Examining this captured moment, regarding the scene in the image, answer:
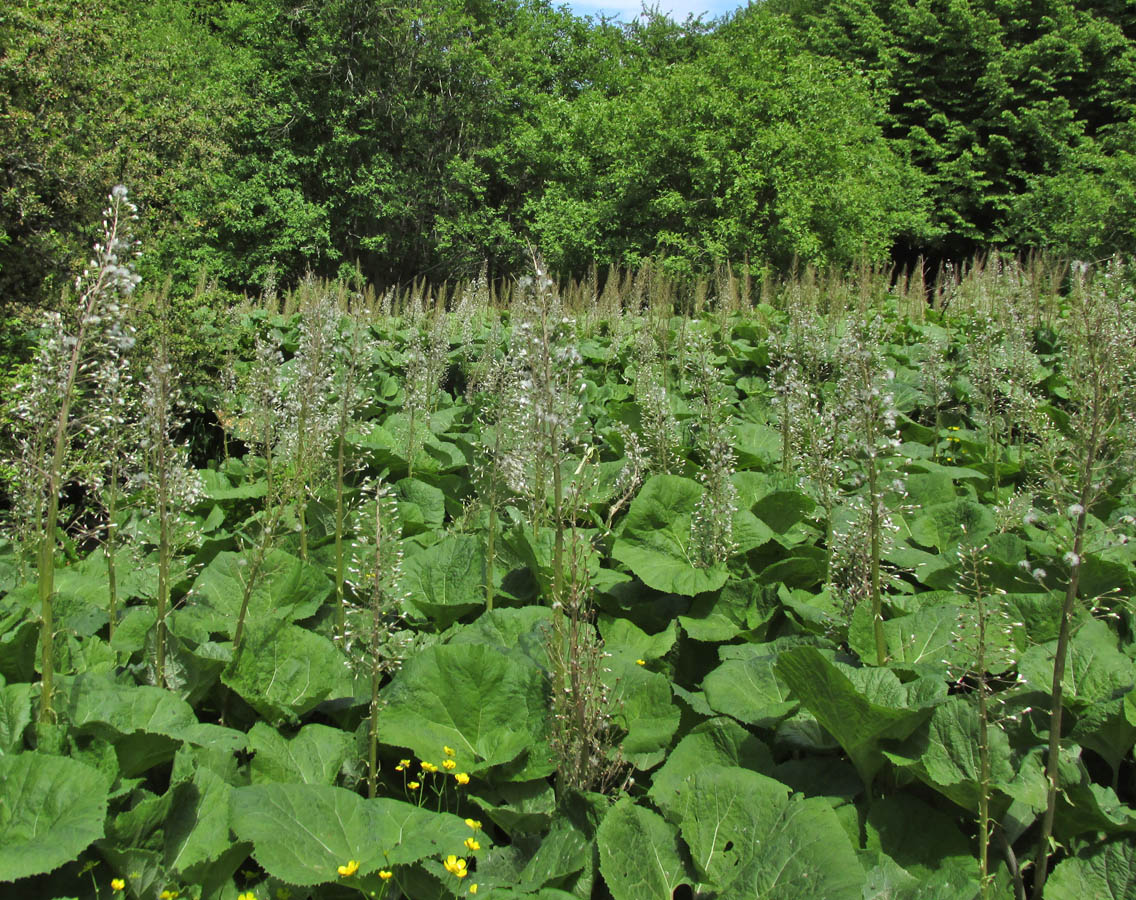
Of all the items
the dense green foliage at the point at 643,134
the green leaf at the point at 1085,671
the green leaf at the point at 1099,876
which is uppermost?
A: the dense green foliage at the point at 643,134

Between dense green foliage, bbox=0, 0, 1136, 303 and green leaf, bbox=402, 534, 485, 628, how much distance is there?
1136 cm

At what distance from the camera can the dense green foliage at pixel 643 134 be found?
14.9m

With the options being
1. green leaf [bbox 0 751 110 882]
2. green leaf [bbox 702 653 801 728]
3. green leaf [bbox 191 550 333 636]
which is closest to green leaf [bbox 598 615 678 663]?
green leaf [bbox 702 653 801 728]

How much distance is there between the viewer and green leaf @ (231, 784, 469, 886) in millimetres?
1861

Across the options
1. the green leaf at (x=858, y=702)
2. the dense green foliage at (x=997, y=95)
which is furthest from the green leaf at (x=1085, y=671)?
the dense green foliage at (x=997, y=95)

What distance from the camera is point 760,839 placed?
6.42 feet

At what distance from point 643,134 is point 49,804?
1595 cm

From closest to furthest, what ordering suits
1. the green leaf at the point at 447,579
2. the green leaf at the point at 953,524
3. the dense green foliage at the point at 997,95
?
the green leaf at the point at 447,579 → the green leaf at the point at 953,524 → the dense green foliage at the point at 997,95

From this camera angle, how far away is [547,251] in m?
18.6

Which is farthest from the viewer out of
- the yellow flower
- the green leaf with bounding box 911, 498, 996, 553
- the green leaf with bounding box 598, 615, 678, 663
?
the green leaf with bounding box 911, 498, 996, 553

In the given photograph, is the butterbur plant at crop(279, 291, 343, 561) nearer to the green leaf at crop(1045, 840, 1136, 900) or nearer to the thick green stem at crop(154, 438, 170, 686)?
the thick green stem at crop(154, 438, 170, 686)

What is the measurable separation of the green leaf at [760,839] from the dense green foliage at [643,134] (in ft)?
42.6

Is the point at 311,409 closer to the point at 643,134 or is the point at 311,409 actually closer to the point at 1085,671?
the point at 1085,671

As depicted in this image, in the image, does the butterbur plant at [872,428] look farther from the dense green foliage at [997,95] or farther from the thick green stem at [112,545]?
the dense green foliage at [997,95]
